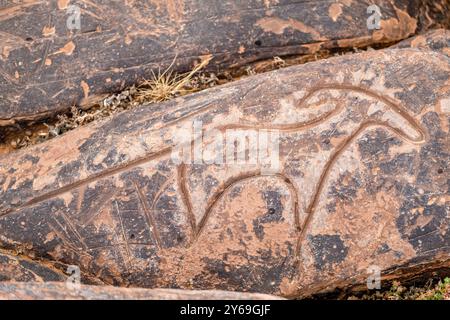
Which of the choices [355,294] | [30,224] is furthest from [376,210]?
[30,224]

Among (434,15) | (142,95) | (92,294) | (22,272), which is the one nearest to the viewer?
(92,294)

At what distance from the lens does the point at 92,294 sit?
3930mm

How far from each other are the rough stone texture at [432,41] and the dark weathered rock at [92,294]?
2.16 meters

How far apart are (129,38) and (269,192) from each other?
1475mm

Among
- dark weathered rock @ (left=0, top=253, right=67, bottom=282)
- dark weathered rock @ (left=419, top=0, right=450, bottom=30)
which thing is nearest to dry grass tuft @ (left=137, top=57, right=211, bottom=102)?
dark weathered rock @ (left=0, top=253, right=67, bottom=282)

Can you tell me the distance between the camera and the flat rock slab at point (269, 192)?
184 inches

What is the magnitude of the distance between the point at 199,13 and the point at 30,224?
5.78 feet

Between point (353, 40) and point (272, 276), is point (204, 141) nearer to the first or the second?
point (272, 276)

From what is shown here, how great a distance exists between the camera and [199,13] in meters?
5.31

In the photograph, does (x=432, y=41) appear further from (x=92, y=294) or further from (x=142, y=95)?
(x=92, y=294)

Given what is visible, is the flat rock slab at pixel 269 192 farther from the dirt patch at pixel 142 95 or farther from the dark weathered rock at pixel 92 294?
the dark weathered rock at pixel 92 294

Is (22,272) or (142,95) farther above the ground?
(142,95)

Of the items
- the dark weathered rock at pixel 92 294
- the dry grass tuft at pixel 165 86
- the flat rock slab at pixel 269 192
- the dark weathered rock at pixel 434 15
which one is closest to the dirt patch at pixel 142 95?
the dry grass tuft at pixel 165 86

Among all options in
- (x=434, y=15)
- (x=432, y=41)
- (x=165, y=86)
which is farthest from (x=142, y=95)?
(x=434, y=15)
